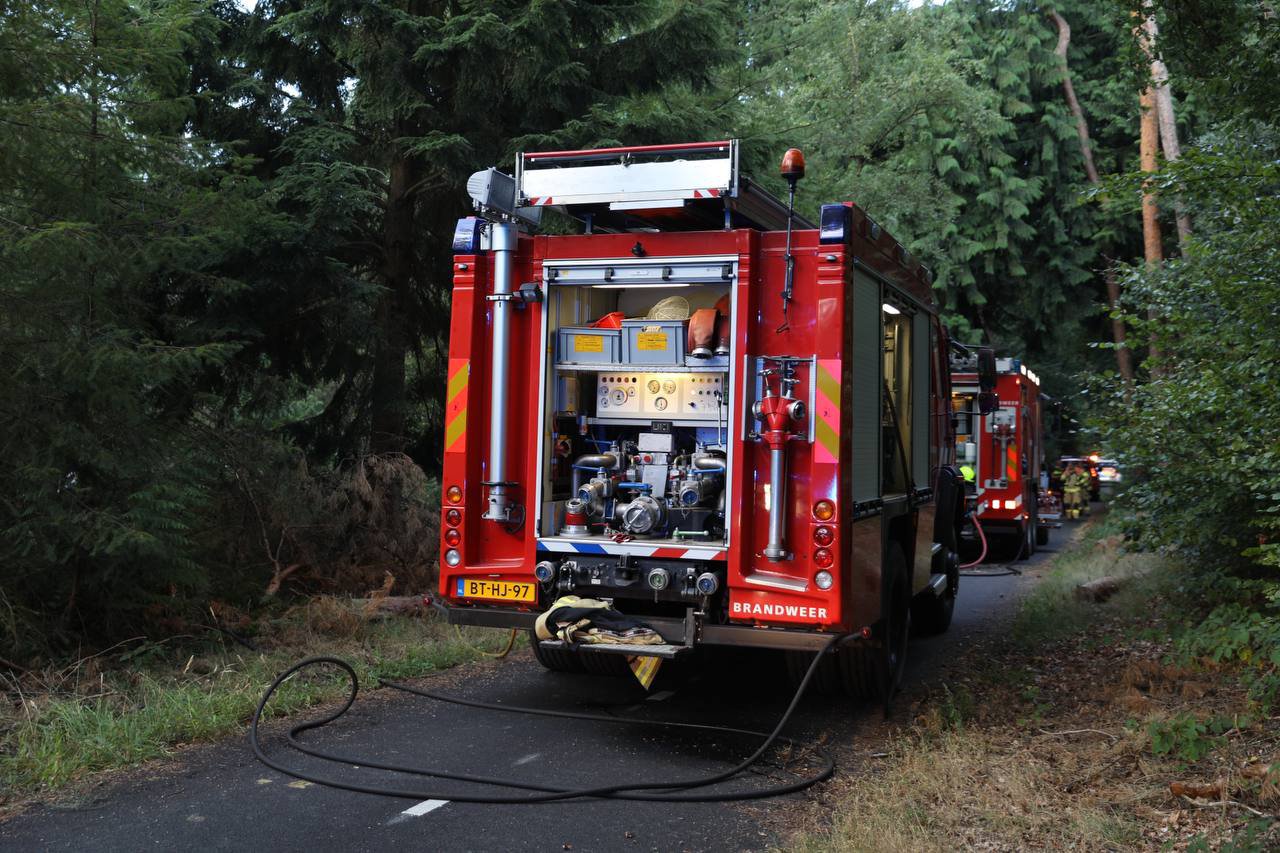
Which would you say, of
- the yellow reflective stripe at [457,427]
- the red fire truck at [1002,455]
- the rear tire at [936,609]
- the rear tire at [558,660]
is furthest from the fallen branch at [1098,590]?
the yellow reflective stripe at [457,427]

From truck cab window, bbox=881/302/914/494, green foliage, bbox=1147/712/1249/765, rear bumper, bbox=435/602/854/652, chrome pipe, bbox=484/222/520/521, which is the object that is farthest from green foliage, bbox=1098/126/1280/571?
chrome pipe, bbox=484/222/520/521

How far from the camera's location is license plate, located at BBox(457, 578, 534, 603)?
270 inches

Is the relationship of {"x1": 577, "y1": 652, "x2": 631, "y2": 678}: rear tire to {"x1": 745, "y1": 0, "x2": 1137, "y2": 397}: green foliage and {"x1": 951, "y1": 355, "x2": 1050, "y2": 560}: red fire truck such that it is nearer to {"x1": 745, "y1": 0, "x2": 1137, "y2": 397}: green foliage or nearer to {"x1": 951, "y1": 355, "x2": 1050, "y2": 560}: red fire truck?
{"x1": 951, "y1": 355, "x2": 1050, "y2": 560}: red fire truck

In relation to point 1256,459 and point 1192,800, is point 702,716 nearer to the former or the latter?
point 1192,800

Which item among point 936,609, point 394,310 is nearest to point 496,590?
point 936,609

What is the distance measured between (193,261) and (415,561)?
373 cm

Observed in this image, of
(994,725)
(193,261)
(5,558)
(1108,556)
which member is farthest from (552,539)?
(1108,556)

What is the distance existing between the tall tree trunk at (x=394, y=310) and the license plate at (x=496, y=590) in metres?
5.23

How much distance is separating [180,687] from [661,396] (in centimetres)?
358

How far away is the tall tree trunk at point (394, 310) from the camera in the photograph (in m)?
12.0

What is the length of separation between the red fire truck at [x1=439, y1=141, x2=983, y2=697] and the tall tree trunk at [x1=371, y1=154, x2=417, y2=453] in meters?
4.97

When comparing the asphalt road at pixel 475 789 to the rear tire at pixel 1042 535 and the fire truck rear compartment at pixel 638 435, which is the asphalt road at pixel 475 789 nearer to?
the fire truck rear compartment at pixel 638 435

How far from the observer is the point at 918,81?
65.9 feet

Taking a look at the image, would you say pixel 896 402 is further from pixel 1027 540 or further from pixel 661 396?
pixel 1027 540
